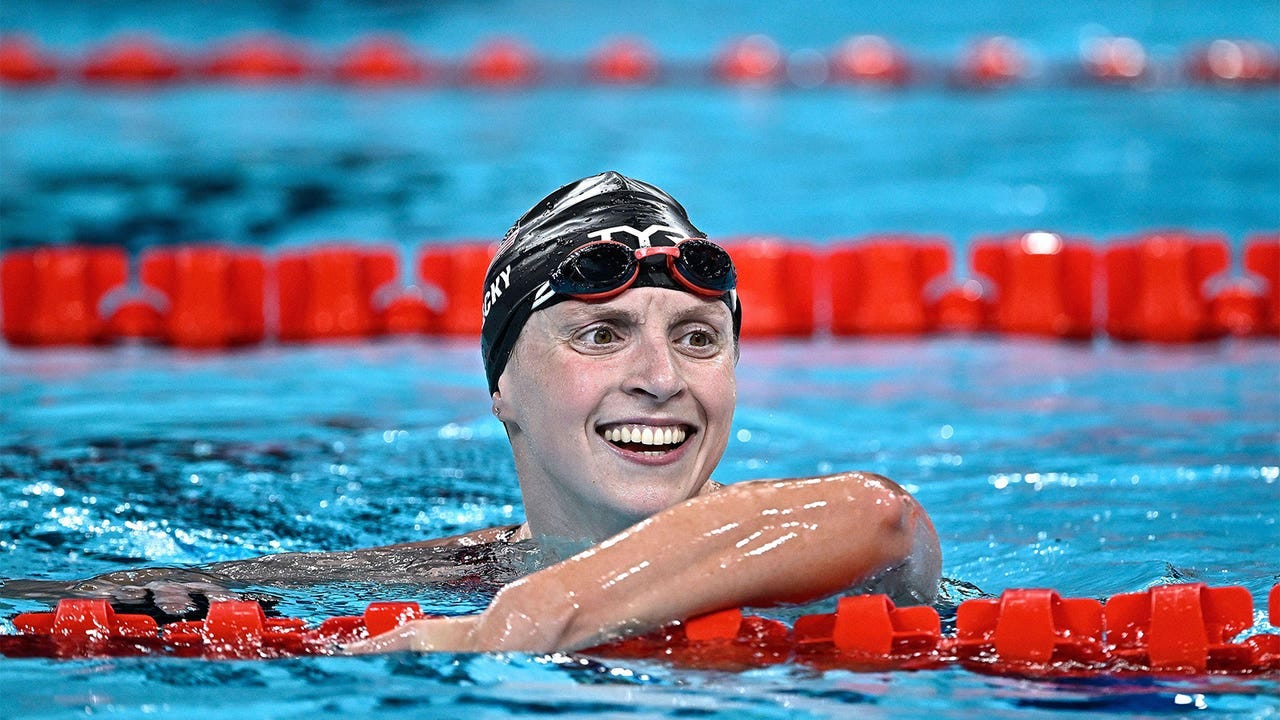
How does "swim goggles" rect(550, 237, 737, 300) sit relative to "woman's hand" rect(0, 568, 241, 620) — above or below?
above

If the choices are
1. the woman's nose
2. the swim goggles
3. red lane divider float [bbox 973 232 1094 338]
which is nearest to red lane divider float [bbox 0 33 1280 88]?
red lane divider float [bbox 973 232 1094 338]

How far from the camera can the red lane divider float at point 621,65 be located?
13.3 metres

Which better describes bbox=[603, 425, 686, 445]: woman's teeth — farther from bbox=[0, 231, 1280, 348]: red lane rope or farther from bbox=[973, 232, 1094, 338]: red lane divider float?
bbox=[973, 232, 1094, 338]: red lane divider float

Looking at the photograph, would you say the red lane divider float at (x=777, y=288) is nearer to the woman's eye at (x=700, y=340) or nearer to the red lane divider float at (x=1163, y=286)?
the red lane divider float at (x=1163, y=286)

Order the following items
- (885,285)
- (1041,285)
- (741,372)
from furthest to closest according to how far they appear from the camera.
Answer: (885,285) < (1041,285) < (741,372)

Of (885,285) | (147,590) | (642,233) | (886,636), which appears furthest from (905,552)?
(885,285)

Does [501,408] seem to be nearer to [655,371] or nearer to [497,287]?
[497,287]

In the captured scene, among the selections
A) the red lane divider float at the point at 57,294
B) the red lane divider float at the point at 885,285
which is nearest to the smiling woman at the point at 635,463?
the red lane divider float at the point at 885,285

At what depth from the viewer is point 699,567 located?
2584mm

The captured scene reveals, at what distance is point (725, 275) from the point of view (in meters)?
2.92

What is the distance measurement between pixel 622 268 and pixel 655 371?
226 millimetres

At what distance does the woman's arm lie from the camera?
8.30ft

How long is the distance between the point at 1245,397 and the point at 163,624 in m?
4.60

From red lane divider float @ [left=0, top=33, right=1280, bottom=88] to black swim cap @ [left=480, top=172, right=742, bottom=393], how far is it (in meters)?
10.6
